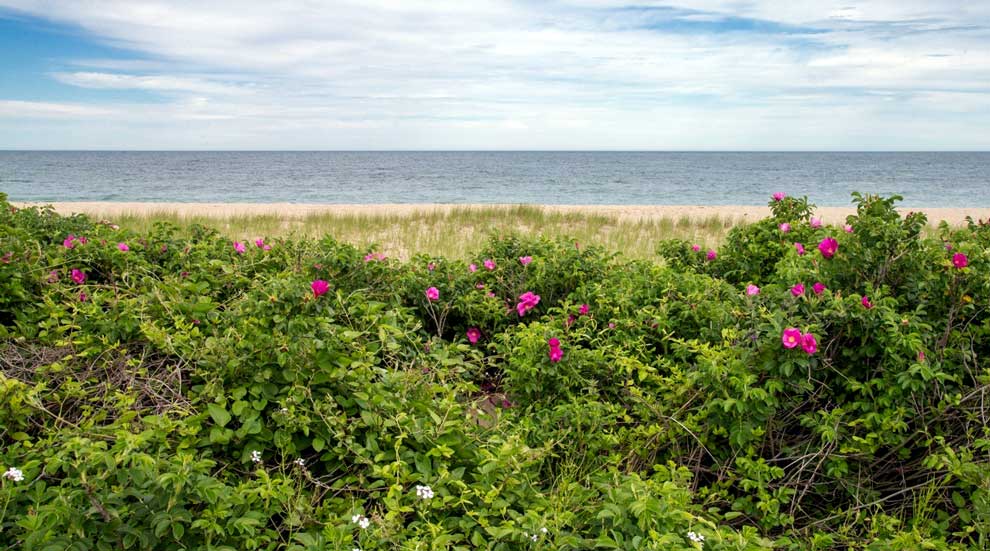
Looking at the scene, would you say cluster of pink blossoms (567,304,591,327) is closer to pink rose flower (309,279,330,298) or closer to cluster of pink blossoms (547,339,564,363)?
cluster of pink blossoms (547,339,564,363)

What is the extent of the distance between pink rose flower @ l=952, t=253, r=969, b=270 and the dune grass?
642 cm

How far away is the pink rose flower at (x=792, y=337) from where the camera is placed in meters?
3.11

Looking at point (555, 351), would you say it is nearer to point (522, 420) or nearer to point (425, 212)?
point (522, 420)

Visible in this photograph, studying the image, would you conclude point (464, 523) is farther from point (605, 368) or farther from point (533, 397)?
point (605, 368)

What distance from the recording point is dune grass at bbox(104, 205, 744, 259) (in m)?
11.0

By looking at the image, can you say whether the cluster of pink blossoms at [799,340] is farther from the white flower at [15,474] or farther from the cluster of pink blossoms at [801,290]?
the white flower at [15,474]

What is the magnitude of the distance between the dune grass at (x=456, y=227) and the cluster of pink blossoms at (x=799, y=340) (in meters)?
6.45

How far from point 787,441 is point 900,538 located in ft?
2.55

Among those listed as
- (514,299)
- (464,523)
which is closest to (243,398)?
(464,523)

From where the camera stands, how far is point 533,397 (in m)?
3.97

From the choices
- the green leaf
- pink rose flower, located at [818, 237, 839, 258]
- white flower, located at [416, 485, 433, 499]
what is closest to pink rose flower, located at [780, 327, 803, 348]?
pink rose flower, located at [818, 237, 839, 258]

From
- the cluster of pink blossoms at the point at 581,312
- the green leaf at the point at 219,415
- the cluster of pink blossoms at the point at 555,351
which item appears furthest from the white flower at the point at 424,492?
the cluster of pink blossoms at the point at 581,312

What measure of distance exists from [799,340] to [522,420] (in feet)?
4.61

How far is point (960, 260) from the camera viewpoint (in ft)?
11.0
